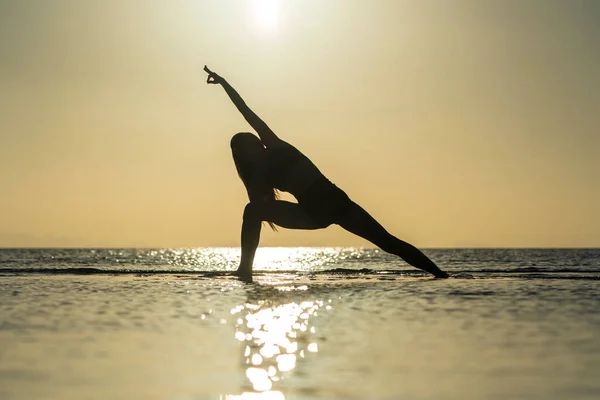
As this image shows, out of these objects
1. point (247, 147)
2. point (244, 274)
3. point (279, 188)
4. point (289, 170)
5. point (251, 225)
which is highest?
point (247, 147)

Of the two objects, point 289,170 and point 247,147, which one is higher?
point 247,147

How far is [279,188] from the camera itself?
1488 cm

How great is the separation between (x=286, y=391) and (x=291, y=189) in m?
9.86

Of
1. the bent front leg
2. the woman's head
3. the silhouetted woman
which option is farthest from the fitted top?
the bent front leg

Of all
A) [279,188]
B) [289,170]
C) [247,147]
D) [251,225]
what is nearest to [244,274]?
[251,225]

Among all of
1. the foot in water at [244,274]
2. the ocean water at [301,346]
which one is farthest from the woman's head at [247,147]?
the ocean water at [301,346]

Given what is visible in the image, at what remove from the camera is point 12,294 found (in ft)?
39.2

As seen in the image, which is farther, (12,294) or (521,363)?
(12,294)

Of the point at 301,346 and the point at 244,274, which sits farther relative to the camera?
the point at 244,274

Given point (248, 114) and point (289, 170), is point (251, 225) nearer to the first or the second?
point (289, 170)

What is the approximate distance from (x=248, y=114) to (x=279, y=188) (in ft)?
4.94

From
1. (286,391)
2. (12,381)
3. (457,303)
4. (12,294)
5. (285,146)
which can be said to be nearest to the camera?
(286,391)

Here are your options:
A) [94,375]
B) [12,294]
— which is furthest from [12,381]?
[12,294]

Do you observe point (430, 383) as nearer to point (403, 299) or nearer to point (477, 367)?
point (477, 367)
